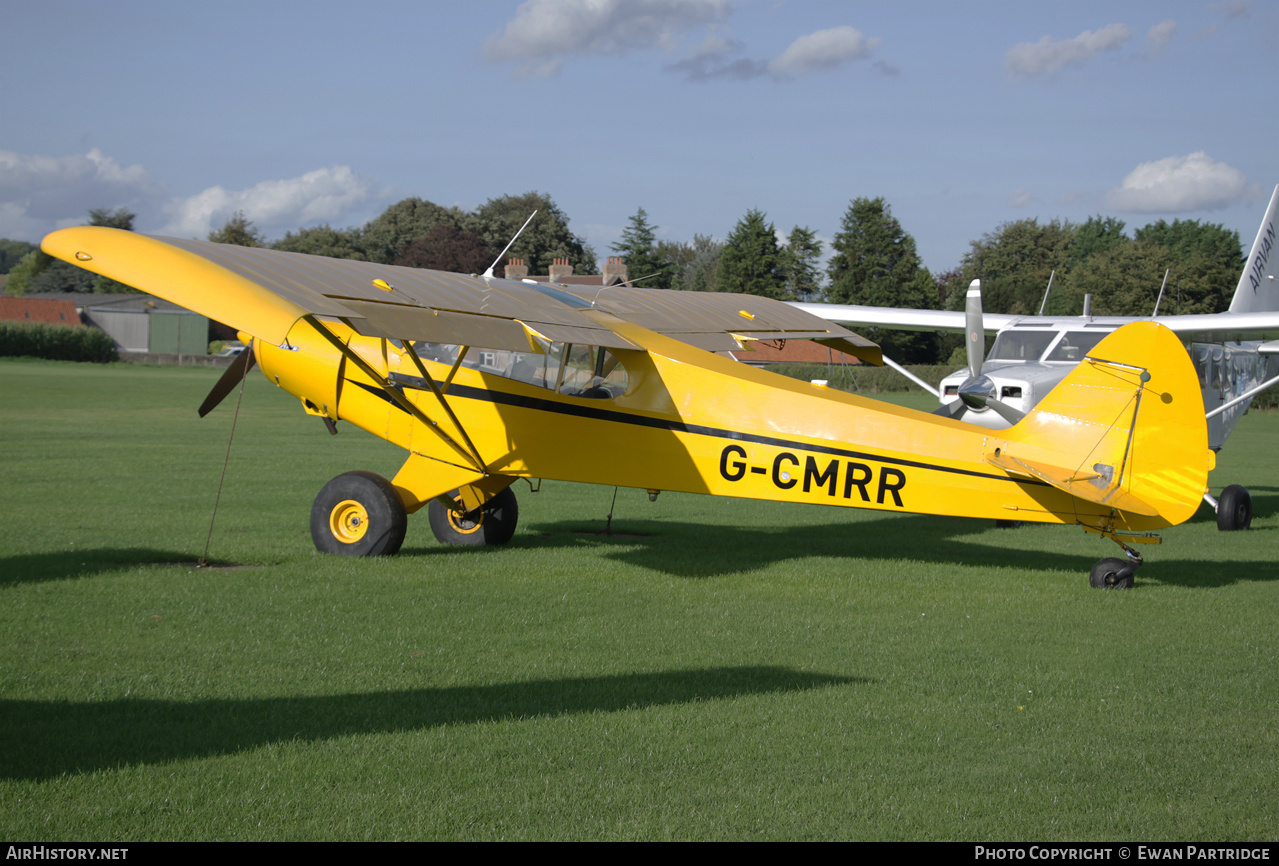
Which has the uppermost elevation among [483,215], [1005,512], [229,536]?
[483,215]

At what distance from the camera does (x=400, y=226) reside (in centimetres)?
8688

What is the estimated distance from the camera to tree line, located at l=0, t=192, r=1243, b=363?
194 ft

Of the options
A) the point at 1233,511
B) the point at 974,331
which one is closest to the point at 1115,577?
the point at 974,331

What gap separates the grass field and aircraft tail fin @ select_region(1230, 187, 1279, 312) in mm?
7436

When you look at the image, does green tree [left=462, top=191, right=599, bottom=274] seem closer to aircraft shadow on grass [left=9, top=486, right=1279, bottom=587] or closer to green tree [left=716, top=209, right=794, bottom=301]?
green tree [left=716, top=209, right=794, bottom=301]

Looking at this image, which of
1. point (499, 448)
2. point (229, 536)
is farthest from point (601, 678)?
point (229, 536)

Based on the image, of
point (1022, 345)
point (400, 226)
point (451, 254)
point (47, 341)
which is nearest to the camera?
point (1022, 345)

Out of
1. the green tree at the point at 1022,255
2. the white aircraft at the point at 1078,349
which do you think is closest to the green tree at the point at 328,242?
the green tree at the point at 1022,255

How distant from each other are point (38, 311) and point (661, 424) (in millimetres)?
81548

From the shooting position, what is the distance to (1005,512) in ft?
24.8

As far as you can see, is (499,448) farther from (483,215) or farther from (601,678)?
(483,215)

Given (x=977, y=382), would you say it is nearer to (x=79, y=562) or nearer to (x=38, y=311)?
(x=79, y=562)

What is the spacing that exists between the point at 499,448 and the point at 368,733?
169 inches

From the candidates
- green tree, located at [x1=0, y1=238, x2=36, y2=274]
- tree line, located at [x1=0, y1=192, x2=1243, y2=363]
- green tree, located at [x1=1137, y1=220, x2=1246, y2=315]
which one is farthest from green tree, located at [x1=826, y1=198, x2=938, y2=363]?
green tree, located at [x1=0, y1=238, x2=36, y2=274]
